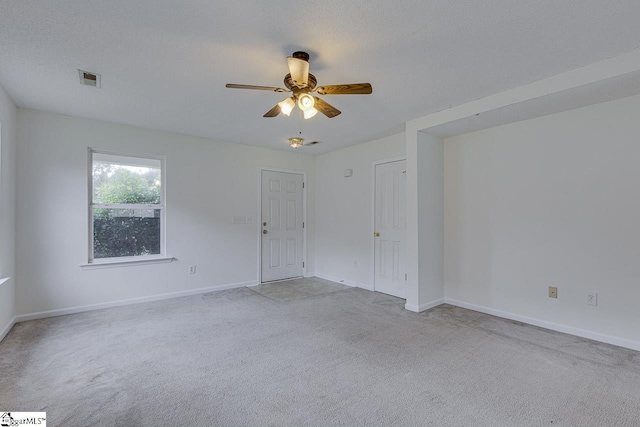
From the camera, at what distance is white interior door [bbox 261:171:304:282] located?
5285 mm

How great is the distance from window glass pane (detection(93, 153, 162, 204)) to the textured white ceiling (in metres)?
0.87

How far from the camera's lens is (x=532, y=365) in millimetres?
2383

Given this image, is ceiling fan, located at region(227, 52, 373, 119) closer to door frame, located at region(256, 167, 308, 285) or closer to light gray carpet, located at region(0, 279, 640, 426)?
light gray carpet, located at region(0, 279, 640, 426)

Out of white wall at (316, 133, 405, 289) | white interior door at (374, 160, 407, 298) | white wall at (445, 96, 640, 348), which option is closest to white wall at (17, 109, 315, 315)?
white wall at (316, 133, 405, 289)

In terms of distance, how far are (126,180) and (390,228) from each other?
3.73 metres

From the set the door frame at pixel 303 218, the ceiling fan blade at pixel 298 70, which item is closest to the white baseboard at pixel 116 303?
the door frame at pixel 303 218

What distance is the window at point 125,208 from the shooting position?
3889mm

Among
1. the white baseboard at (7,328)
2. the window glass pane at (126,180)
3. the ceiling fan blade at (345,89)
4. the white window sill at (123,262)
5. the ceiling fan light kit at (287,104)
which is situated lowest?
the white baseboard at (7,328)

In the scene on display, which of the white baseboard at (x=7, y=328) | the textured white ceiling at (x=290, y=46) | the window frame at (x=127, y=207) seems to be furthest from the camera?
the window frame at (x=127, y=207)

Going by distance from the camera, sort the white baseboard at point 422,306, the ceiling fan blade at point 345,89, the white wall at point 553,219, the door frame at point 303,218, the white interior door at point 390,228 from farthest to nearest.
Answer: the door frame at point 303,218 < the white interior door at point 390,228 < the white baseboard at point 422,306 < the white wall at point 553,219 < the ceiling fan blade at point 345,89

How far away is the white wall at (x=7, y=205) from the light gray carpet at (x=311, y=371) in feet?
1.00

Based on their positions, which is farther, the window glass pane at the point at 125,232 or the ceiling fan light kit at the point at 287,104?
the window glass pane at the point at 125,232

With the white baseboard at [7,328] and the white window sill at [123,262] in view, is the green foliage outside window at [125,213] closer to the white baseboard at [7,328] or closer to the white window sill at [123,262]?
the white window sill at [123,262]

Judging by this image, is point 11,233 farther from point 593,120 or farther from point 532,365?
point 593,120
